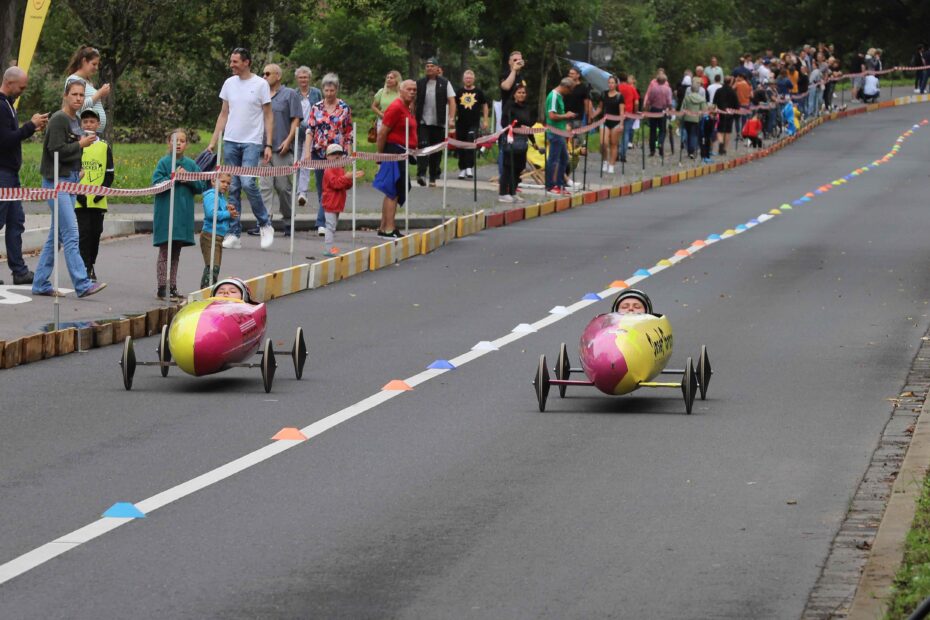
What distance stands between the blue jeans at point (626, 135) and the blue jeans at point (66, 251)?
71.3 feet

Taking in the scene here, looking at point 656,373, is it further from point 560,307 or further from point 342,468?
point 560,307

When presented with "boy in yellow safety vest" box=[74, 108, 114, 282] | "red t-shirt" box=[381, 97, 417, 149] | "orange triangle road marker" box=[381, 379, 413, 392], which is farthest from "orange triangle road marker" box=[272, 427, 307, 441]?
"red t-shirt" box=[381, 97, 417, 149]

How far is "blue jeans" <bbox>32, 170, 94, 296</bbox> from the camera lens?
16062 millimetres

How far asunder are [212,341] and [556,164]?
18.9m

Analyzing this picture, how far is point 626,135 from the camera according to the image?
39.7 meters

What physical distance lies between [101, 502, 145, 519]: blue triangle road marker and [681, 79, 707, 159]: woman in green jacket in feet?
106

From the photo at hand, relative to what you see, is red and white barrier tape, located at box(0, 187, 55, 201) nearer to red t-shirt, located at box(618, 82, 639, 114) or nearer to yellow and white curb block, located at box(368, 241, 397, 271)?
yellow and white curb block, located at box(368, 241, 397, 271)


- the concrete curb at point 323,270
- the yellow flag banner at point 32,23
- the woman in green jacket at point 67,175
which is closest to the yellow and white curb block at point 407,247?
the concrete curb at point 323,270

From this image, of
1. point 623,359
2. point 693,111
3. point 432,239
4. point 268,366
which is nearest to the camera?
point 623,359

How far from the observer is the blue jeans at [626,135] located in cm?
3803

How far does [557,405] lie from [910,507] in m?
3.82

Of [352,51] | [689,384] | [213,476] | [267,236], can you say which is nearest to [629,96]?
[267,236]

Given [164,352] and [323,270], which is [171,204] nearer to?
[323,270]

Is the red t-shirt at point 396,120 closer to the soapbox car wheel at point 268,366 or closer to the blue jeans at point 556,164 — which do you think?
the blue jeans at point 556,164
